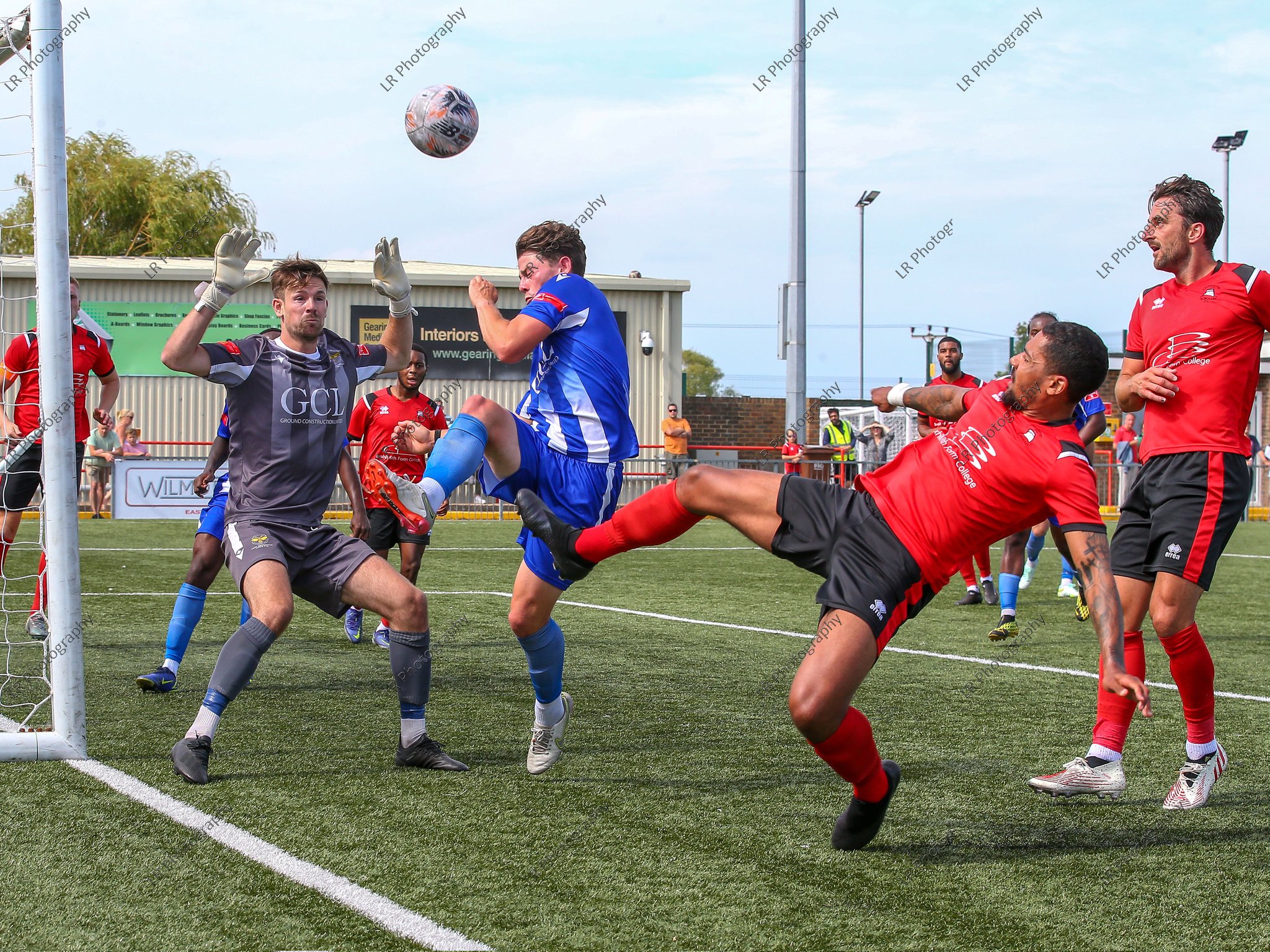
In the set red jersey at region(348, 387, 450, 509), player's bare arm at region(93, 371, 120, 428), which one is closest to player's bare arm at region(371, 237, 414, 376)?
red jersey at region(348, 387, 450, 509)

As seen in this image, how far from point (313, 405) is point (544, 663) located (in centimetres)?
140

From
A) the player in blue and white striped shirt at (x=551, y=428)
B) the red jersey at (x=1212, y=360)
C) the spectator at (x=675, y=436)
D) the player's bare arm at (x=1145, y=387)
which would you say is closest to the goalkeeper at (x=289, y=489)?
the player in blue and white striped shirt at (x=551, y=428)

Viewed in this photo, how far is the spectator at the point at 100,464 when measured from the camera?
2038 centimetres

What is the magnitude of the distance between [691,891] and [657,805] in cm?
88

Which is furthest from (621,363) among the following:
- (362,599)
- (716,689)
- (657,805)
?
(716,689)

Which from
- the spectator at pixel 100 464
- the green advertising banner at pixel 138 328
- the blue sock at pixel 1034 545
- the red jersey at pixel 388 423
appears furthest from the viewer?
the green advertising banner at pixel 138 328

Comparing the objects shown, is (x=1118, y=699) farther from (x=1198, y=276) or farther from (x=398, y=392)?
(x=398, y=392)

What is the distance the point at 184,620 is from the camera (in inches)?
252

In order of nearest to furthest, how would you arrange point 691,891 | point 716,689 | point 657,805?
point 691,891, point 657,805, point 716,689

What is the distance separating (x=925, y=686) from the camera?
6.67 m

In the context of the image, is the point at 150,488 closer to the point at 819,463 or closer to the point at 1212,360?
the point at 819,463

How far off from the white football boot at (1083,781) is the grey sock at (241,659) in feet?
9.49

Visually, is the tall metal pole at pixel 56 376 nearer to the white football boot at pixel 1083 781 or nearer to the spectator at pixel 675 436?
the white football boot at pixel 1083 781

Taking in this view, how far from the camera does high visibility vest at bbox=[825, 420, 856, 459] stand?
24.8 m
